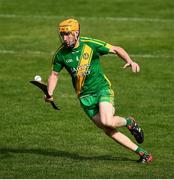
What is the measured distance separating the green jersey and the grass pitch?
4.45ft

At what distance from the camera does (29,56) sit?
2702 cm

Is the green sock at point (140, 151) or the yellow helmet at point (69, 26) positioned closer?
the yellow helmet at point (69, 26)

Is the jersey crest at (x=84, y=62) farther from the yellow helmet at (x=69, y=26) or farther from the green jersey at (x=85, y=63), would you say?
the yellow helmet at (x=69, y=26)

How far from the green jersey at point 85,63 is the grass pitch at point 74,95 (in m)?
1.36

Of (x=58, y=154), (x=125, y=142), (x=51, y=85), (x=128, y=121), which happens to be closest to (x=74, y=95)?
(x=58, y=154)

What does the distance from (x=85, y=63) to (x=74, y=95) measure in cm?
653

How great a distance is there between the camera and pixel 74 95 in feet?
74.0

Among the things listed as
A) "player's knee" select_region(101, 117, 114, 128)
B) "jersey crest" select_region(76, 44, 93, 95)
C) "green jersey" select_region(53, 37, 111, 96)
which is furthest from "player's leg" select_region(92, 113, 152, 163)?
"jersey crest" select_region(76, 44, 93, 95)

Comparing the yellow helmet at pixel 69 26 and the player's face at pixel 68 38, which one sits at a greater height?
the yellow helmet at pixel 69 26

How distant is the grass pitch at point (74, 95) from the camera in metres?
15.9

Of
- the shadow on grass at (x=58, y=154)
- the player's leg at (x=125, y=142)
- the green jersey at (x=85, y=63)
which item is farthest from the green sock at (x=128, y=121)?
the green jersey at (x=85, y=63)

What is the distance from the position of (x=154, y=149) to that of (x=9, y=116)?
4278 mm

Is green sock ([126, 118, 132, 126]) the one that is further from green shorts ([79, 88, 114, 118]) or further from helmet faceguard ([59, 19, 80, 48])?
helmet faceguard ([59, 19, 80, 48])

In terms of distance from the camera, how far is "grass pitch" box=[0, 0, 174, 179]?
15875mm
